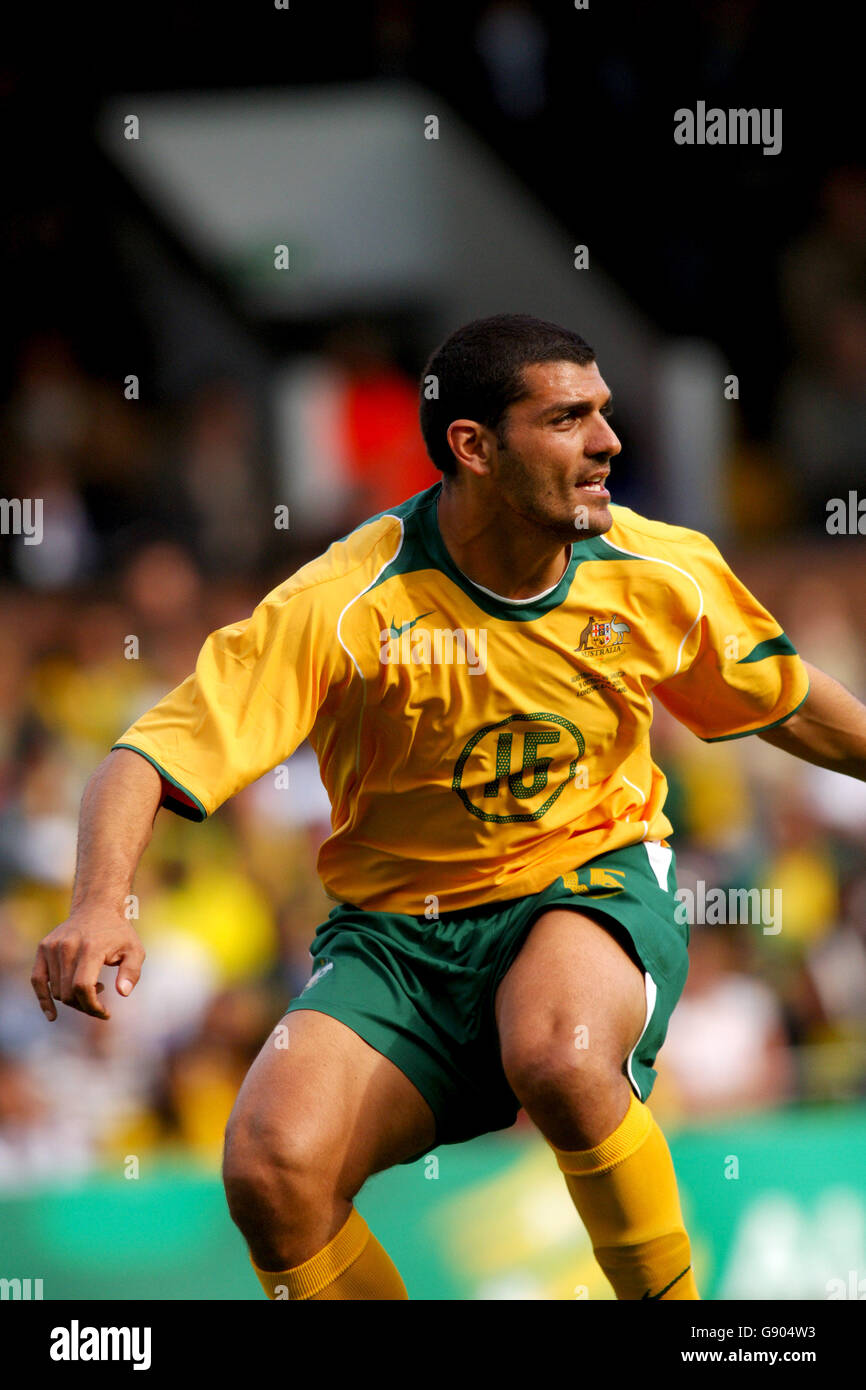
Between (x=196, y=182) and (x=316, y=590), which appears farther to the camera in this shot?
(x=196, y=182)

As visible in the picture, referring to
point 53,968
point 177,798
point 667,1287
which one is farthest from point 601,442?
point 667,1287

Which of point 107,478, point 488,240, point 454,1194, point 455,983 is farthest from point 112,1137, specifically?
point 488,240

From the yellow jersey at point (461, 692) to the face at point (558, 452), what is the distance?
0.79 ft

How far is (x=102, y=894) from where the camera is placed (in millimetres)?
3777

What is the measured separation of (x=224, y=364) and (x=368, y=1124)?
376 inches

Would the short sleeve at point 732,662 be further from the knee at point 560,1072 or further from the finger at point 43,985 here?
the finger at point 43,985

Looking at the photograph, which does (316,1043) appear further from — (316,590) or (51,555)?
(51,555)

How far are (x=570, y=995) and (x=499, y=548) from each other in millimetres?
1105

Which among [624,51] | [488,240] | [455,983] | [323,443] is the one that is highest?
[624,51]

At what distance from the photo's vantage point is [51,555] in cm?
1073

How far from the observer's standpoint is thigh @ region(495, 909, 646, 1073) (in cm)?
385

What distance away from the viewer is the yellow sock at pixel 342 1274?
156 inches

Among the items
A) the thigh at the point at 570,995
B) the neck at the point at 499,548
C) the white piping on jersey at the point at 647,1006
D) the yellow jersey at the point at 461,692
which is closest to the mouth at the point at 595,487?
the neck at the point at 499,548

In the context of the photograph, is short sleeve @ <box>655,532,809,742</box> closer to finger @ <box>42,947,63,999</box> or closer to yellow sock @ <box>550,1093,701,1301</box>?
yellow sock @ <box>550,1093,701,1301</box>
